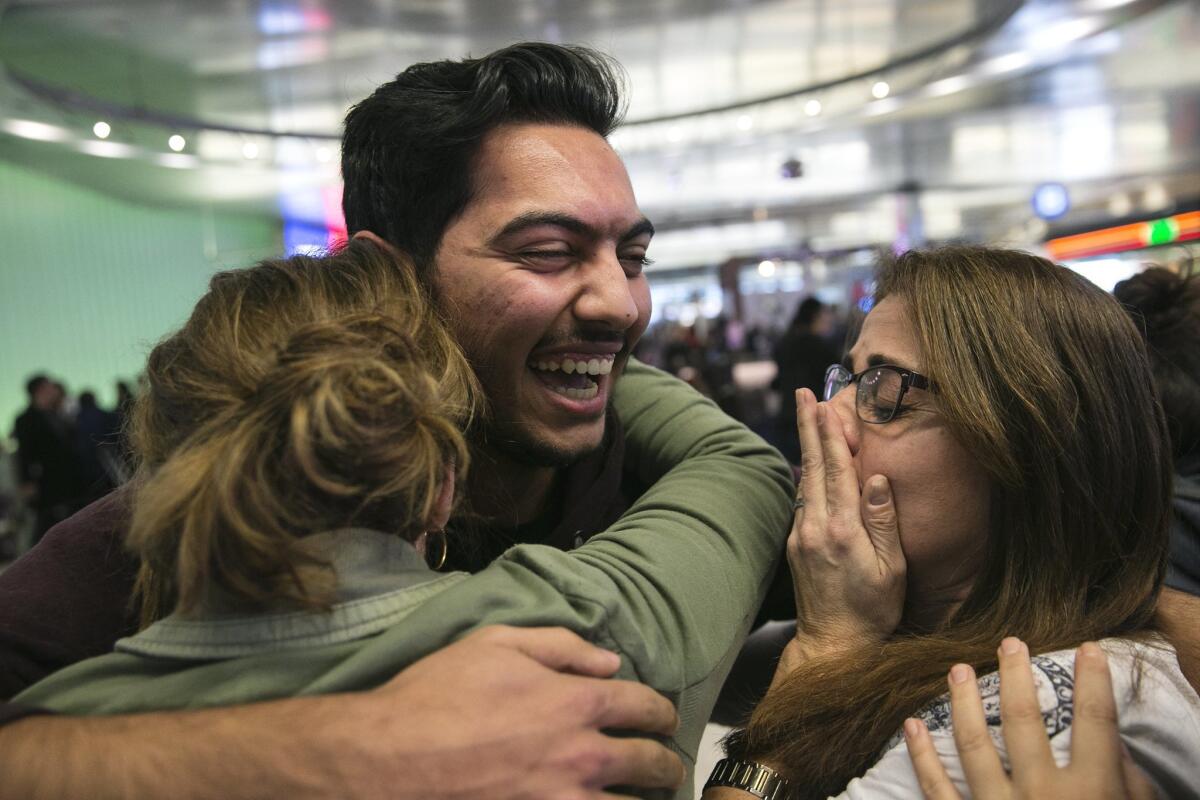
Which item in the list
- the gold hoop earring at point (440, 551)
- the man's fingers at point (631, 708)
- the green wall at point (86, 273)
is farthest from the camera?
the green wall at point (86, 273)

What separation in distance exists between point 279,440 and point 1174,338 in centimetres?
197

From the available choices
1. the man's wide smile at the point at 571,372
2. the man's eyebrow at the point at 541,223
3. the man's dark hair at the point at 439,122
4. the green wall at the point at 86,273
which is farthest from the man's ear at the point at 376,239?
the green wall at the point at 86,273

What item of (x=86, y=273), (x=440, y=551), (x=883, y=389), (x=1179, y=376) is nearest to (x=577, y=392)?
(x=440, y=551)

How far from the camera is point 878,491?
141 cm

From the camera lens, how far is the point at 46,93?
26.2ft

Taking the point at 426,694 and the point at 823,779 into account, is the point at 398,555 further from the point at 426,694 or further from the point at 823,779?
the point at 823,779

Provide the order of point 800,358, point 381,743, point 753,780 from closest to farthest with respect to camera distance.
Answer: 1. point 381,743
2. point 753,780
3. point 800,358

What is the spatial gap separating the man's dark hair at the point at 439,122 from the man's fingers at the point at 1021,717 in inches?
41.6

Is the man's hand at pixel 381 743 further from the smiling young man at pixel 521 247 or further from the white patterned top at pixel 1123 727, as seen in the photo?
the smiling young man at pixel 521 247

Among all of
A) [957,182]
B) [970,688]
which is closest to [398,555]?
[970,688]

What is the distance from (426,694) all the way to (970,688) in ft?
2.15

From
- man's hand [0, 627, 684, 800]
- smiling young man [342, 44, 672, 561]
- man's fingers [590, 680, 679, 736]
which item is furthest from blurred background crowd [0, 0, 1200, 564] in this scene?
man's hand [0, 627, 684, 800]

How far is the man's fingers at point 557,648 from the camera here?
947mm

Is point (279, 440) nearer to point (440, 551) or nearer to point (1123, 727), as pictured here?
point (440, 551)
